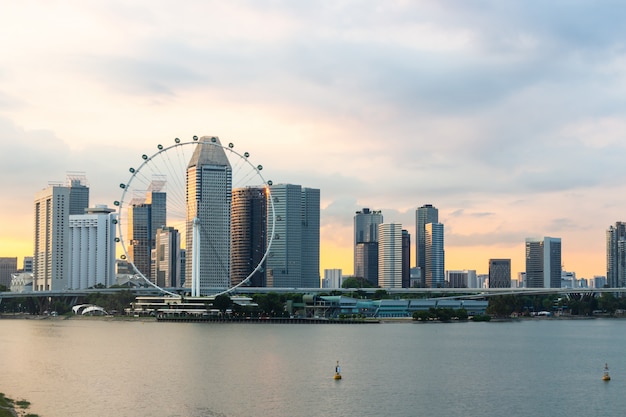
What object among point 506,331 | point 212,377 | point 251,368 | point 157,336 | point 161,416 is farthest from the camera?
point 506,331

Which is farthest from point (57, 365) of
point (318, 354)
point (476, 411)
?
point (476, 411)

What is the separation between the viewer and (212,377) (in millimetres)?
84312

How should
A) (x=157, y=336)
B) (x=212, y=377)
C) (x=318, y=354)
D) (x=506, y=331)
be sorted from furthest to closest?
(x=506, y=331)
(x=157, y=336)
(x=318, y=354)
(x=212, y=377)

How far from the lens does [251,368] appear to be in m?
91.9

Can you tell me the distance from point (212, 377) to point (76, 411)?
70.7ft

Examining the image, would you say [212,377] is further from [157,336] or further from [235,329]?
[235,329]

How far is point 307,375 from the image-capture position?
86.1 metres

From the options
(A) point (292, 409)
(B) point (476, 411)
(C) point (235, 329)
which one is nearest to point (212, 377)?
(A) point (292, 409)

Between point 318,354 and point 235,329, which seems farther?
point 235,329

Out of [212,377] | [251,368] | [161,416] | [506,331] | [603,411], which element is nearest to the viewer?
[161,416]

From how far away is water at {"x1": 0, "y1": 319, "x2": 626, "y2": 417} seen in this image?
2653 inches

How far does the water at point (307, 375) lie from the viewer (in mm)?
67375

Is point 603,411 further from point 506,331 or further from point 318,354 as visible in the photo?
point 506,331

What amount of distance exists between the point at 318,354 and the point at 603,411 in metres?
46.1
